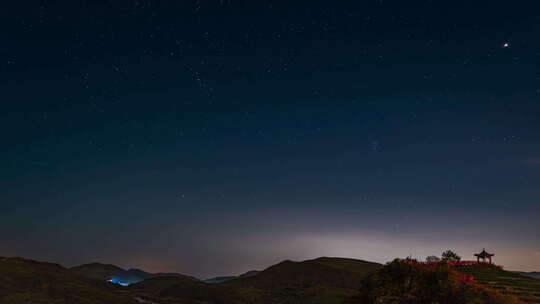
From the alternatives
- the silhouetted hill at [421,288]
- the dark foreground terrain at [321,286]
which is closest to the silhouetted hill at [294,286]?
the dark foreground terrain at [321,286]

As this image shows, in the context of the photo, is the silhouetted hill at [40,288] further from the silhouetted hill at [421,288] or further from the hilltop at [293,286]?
the silhouetted hill at [421,288]

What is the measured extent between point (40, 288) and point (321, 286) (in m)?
77.0

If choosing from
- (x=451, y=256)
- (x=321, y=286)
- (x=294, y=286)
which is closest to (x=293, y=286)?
(x=294, y=286)

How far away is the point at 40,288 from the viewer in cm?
9625

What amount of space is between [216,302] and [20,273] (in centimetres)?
6097

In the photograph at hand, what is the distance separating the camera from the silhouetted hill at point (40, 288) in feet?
276

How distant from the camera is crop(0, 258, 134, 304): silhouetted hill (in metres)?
84.1

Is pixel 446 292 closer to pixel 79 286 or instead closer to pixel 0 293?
pixel 0 293

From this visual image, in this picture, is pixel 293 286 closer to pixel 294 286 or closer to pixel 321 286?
pixel 294 286

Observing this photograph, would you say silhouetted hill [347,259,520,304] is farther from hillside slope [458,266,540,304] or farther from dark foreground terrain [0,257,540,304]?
hillside slope [458,266,540,304]

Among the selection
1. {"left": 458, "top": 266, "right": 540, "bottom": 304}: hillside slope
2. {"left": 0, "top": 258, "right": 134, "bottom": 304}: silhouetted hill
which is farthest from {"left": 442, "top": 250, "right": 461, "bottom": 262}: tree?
{"left": 0, "top": 258, "right": 134, "bottom": 304}: silhouetted hill

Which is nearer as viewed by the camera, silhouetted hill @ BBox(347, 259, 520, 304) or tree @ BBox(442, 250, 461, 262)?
silhouetted hill @ BBox(347, 259, 520, 304)

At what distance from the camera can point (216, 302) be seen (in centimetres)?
10038

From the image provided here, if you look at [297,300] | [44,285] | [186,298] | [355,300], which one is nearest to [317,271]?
[297,300]
